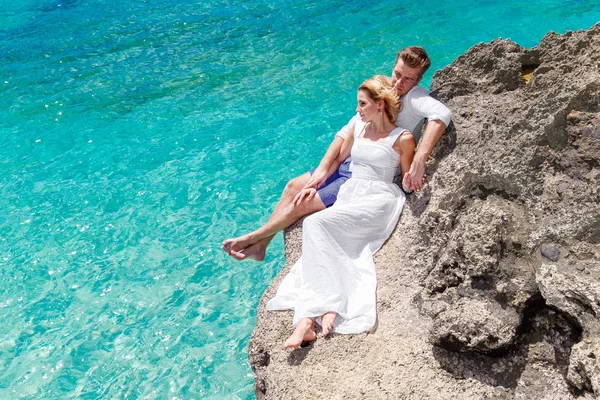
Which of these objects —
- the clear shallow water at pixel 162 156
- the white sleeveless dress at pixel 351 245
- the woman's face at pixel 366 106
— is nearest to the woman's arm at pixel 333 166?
the white sleeveless dress at pixel 351 245

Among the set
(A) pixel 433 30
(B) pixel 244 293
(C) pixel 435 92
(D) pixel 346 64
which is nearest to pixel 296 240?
(B) pixel 244 293

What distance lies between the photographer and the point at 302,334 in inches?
131

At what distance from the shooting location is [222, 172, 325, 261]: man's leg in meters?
4.34

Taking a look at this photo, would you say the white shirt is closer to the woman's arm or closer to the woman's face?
the woman's face

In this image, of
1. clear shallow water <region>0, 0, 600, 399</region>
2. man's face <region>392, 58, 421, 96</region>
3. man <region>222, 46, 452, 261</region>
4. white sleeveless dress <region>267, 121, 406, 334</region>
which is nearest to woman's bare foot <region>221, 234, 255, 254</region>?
man <region>222, 46, 452, 261</region>

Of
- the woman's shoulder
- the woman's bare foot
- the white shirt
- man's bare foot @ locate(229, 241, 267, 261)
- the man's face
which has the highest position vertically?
the man's face

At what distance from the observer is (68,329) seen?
16.4ft

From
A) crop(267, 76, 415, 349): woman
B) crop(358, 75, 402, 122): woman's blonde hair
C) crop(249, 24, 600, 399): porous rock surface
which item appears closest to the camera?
crop(249, 24, 600, 399): porous rock surface

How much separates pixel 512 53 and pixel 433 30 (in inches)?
271

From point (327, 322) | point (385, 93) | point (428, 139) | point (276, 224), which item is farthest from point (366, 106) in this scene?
point (327, 322)

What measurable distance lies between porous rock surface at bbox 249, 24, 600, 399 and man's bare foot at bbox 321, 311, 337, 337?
54 millimetres

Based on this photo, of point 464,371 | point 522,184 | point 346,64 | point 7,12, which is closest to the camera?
point 464,371

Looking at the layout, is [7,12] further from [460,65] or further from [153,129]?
[460,65]

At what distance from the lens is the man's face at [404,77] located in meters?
4.09
